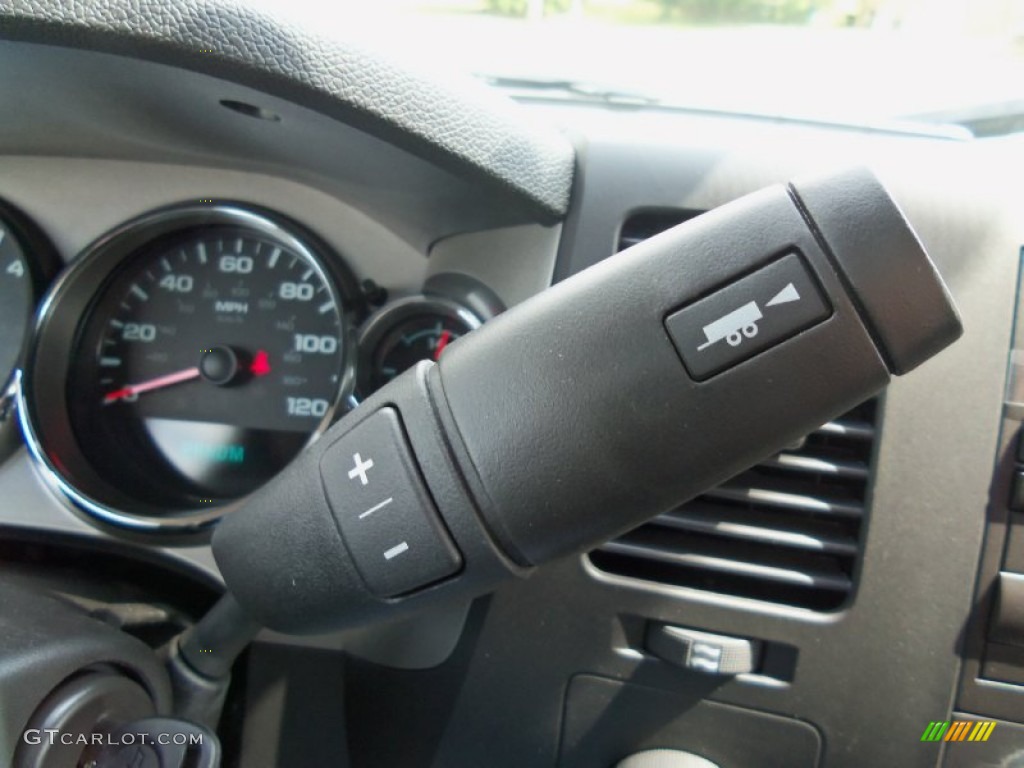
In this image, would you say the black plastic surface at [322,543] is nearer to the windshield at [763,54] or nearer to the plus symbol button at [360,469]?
the plus symbol button at [360,469]

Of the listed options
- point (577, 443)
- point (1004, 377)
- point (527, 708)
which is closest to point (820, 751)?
point (527, 708)

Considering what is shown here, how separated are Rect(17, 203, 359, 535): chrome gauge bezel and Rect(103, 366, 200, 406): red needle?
0.07 meters

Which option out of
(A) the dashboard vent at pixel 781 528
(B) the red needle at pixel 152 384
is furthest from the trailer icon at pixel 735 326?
(B) the red needle at pixel 152 384

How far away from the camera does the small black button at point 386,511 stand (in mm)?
717

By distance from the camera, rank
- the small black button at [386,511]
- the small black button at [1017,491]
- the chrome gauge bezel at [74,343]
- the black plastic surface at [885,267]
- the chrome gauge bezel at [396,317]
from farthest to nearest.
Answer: the chrome gauge bezel at [74,343] → the chrome gauge bezel at [396,317] → the small black button at [1017,491] → the small black button at [386,511] → the black plastic surface at [885,267]

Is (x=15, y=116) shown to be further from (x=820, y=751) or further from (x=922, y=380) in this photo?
(x=820, y=751)

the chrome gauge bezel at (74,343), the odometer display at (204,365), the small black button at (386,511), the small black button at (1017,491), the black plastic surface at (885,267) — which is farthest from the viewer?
the odometer display at (204,365)

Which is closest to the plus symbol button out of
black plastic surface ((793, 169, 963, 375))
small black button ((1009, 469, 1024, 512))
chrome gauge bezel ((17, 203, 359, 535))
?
black plastic surface ((793, 169, 963, 375))

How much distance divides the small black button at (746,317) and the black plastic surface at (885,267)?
3cm

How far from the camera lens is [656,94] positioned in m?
1.43

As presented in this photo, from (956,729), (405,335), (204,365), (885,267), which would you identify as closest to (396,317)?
(405,335)

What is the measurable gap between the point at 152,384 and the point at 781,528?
101 cm

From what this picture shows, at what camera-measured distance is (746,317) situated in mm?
651

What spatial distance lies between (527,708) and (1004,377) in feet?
2.19
